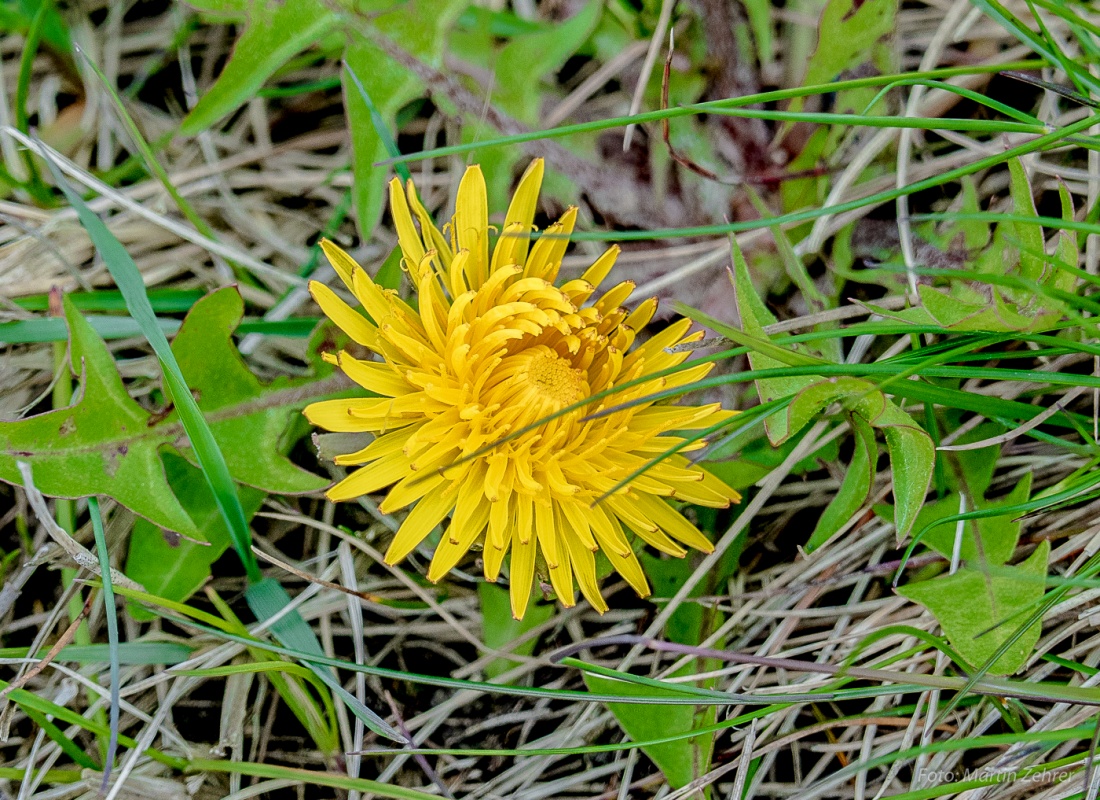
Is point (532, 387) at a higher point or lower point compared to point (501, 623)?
higher

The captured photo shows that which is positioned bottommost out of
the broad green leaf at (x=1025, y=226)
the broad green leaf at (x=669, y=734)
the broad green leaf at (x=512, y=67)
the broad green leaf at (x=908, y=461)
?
the broad green leaf at (x=669, y=734)

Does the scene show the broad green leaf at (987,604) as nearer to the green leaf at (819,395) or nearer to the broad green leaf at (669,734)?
the green leaf at (819,395)

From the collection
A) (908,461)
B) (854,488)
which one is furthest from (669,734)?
(908,461)

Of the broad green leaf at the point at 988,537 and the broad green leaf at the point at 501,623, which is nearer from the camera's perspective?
the broad green leaf at the point at 988,537

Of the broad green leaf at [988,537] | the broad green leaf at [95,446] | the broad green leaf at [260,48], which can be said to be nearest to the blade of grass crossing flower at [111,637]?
the broad green leaf at [95,446]

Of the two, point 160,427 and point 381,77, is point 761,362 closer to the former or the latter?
point 381,77

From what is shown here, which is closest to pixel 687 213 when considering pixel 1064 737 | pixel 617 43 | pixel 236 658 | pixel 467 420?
pixel 617 43
